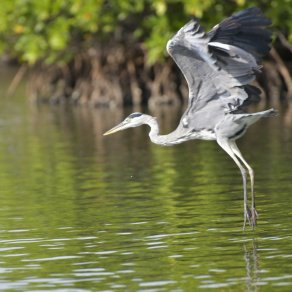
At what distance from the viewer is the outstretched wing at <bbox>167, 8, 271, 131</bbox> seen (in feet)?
36.0

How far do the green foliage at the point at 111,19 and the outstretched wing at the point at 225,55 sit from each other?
9.92m

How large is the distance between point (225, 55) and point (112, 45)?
55.4ft

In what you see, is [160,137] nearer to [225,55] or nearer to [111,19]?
[225,55]

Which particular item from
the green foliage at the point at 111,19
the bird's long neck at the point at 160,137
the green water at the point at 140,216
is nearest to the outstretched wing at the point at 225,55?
the bird's long neck at the point at 160,137

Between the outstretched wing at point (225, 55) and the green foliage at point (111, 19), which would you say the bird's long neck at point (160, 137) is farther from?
the green foliage at point (111, 19)

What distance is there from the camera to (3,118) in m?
25.9

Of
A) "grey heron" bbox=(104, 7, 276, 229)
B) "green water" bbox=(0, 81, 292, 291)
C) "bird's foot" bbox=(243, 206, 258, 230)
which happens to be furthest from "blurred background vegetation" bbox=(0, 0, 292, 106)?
"bird's foot" bbox=(243, 206, 258, 230)

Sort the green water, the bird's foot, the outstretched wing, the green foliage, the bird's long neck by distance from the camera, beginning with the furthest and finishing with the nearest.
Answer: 1. the green foliage
2. the bird's long neck
3. the outstretched wing
4. the bird's foot
5. the green water

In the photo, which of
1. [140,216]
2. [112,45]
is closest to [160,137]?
[140,216]

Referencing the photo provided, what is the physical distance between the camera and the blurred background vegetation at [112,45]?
23672mm

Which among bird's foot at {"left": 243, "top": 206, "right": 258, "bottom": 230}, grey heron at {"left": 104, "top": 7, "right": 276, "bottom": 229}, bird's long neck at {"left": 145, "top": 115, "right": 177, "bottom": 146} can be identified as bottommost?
bird's foot at {"left": 243, "top": 206, "right": 258, "bottom": 230}

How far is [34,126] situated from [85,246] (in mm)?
13486

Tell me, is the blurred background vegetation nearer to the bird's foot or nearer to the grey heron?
the grey heron

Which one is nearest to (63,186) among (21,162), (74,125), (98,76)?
(21,162)
